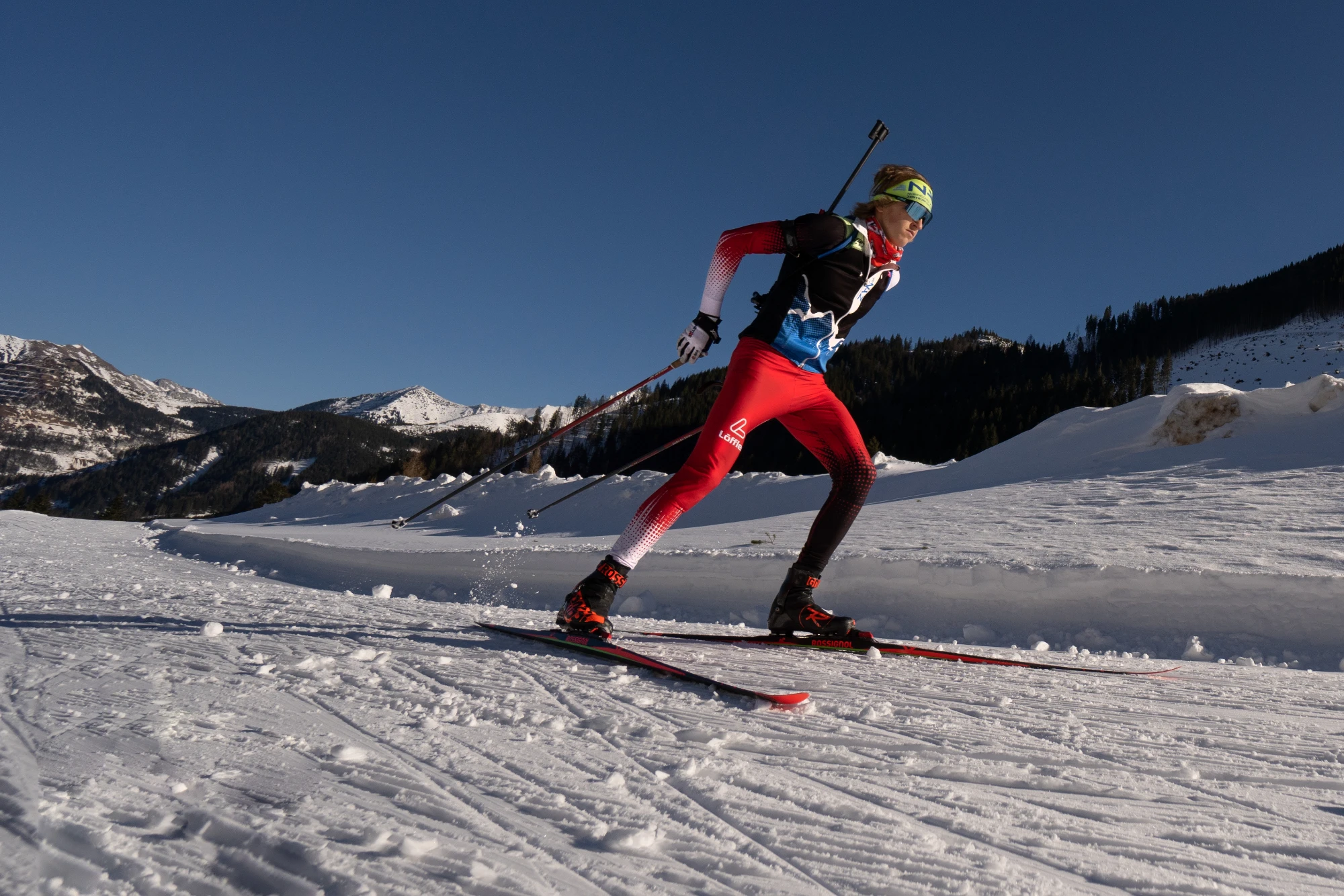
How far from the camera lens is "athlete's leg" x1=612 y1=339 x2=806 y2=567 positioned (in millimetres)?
2904

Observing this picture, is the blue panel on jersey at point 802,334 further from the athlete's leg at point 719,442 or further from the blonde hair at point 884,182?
the blonde hair at point 884,182

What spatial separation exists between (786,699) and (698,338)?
1.58 metres

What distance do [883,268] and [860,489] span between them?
39.9 inches

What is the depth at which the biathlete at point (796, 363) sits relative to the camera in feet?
9.55

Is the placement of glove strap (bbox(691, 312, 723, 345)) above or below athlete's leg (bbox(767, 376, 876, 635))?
above

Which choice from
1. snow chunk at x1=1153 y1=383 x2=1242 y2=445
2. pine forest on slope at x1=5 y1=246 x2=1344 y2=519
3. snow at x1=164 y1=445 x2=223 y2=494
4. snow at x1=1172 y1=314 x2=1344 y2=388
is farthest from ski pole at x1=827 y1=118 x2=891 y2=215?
snow at x1=164 y1=445 x2=223 y2=494

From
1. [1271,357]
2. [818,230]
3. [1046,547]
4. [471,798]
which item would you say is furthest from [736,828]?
[1271,357]

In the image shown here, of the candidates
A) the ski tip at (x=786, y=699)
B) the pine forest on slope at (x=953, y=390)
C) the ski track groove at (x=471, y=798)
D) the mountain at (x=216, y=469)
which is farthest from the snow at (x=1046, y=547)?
the mountain at (x=216, y=469)

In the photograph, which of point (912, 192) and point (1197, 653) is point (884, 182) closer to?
point (912, 192)

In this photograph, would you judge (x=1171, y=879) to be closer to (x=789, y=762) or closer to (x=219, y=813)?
(x=789, y=762)

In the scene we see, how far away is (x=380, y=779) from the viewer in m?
1.31

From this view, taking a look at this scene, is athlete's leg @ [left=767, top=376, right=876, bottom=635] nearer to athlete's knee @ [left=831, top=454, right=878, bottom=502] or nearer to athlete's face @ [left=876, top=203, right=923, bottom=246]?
athlete's knee @ [left=831, top=454, right=878, bottom=502]

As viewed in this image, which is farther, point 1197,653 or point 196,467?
point 196,467

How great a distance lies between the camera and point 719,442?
114 inches
